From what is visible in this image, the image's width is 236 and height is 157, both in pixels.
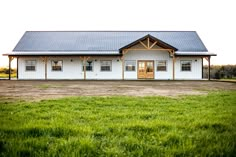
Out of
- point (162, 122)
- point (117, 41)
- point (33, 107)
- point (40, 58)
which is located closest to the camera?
point (162, 122)

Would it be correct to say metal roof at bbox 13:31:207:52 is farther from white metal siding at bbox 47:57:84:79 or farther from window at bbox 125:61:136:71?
window at bbox 125:61:136:71

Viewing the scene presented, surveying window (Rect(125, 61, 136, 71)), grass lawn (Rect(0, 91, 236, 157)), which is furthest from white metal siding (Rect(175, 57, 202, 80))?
grass lawn (Rect(0, 91, 236, 157))

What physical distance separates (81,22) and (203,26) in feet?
73.2

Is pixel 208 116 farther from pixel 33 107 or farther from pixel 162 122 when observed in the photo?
pixel 33 107

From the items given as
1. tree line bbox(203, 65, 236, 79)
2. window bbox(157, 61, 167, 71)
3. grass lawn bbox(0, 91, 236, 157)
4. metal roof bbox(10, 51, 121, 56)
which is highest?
metal roof bbox(10, 51, 121, 56)

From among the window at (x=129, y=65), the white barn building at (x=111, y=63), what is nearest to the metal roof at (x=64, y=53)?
the white barn building at (x=111, y=63)

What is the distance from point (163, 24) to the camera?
53875 millimetres

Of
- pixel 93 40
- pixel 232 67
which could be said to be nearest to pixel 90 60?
pixel 93 40

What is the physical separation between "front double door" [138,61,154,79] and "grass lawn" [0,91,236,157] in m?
22.6

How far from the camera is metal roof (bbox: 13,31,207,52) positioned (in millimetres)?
30094

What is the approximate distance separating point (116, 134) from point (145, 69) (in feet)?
81.7

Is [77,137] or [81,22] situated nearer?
[77,137]

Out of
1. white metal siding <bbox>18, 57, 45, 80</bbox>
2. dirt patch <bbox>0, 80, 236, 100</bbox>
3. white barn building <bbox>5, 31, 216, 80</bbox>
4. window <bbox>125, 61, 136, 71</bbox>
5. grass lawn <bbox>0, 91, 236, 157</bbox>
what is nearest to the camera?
grass lawn <bbox>0, 91, 236, 157</bbox>

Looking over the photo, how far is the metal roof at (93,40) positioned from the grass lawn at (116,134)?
23404mm
